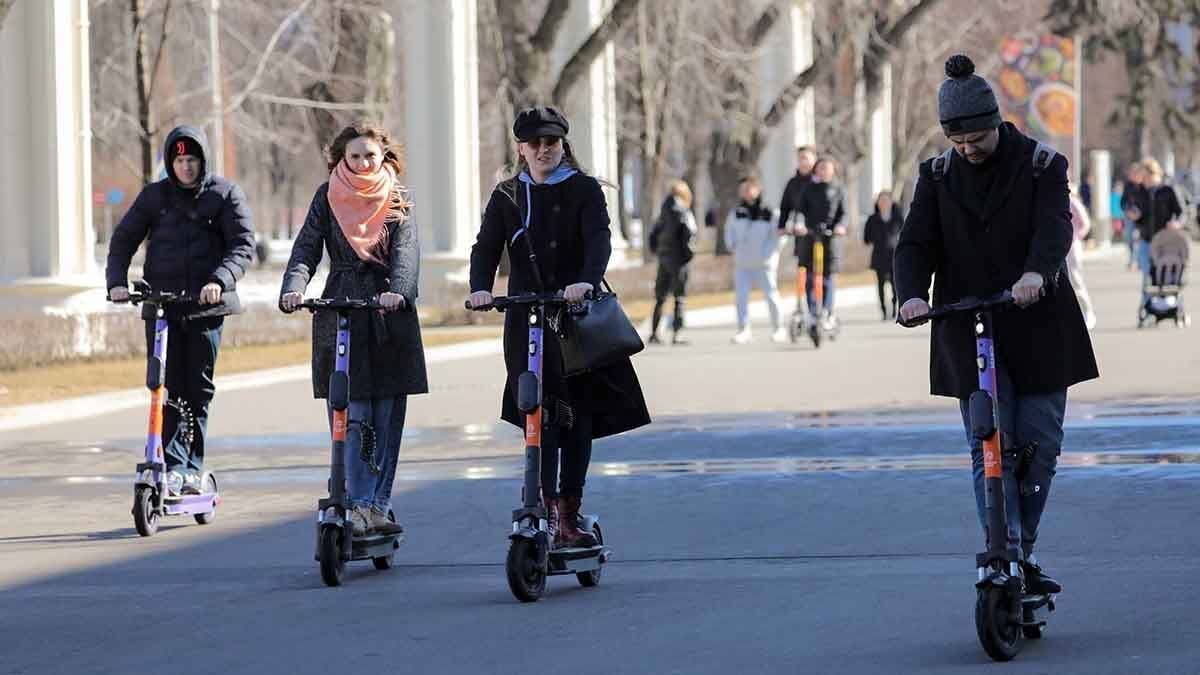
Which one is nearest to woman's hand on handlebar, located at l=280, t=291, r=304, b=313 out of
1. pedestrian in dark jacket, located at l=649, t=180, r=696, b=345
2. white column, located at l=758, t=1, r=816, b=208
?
pedestrian in dark jacket, located at l=649, t=180, r=696, b=345

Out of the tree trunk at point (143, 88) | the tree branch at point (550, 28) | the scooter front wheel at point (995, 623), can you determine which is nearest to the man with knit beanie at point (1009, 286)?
the scooter front wheel at point (995, 623)

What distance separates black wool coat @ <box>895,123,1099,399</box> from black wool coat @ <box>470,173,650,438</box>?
5.52ft

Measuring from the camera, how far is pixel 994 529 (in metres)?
7.88

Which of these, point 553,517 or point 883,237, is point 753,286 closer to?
point 883,237

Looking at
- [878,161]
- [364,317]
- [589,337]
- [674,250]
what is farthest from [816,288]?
[878,161]

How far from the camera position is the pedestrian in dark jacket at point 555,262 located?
31.7ft

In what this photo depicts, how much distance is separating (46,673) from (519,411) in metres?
2.33

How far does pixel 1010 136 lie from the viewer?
823 centimetres

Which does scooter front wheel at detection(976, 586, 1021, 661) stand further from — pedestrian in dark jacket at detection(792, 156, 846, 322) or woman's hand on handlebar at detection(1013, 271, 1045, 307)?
pedestrian in dark jacket at detection(792, 156, 846, 322)

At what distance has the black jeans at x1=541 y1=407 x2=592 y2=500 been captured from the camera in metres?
9.72

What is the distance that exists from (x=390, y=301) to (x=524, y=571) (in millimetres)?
1379

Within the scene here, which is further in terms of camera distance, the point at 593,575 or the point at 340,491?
the point at 340,491

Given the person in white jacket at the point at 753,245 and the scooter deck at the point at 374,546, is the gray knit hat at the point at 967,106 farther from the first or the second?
the person in white jacket at the point at 753,245

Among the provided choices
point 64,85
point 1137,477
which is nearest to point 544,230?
point 1137,477
